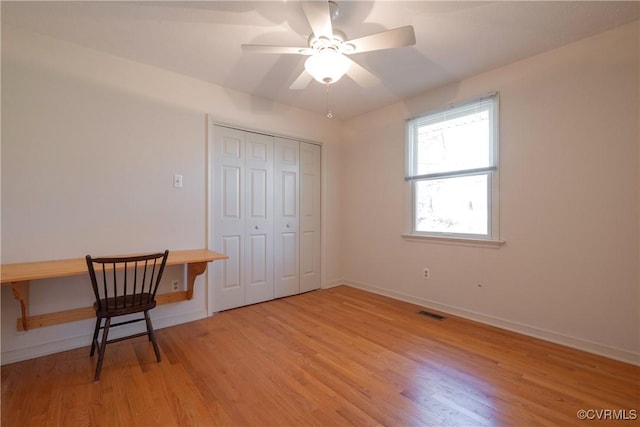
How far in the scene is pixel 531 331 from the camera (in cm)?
250

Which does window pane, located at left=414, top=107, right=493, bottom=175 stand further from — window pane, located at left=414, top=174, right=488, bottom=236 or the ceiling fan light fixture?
the ceiling fan light fixture

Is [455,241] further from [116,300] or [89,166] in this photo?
[89,166]

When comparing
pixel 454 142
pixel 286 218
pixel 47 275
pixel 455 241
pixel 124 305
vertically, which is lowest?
pixel 124 305

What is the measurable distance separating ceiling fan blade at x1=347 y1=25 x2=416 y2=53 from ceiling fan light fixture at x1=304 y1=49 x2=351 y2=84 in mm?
119

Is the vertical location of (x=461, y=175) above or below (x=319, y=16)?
below

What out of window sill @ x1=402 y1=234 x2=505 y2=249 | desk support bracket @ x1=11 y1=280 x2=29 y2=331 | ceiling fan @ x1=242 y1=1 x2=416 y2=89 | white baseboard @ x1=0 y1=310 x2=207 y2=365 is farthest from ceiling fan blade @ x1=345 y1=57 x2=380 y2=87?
desk support bracket @ x1=11 y1=280 x2=29 y2=331

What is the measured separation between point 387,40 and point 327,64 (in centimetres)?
38

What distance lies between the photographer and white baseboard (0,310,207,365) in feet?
6.81

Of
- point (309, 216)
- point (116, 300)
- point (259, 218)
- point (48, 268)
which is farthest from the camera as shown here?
point (309, 216)

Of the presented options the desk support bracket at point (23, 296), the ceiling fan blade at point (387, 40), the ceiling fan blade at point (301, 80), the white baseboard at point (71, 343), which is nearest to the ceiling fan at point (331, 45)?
the ceiling fan blade at point (387, 40)

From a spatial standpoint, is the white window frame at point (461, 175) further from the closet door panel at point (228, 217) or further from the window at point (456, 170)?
the closet door panel at point (228, 217)

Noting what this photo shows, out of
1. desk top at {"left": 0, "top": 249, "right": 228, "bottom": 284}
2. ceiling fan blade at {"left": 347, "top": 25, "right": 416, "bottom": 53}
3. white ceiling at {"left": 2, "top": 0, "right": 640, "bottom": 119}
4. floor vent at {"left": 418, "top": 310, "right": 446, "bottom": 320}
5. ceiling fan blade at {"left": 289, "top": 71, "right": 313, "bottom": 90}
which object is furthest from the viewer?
floor vent at {"left": 418, "top": 310, "right": 446, "bottom": 320}

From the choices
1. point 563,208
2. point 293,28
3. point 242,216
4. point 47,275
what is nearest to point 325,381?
point 47,275

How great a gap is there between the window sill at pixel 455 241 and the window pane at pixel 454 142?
2.39ft
